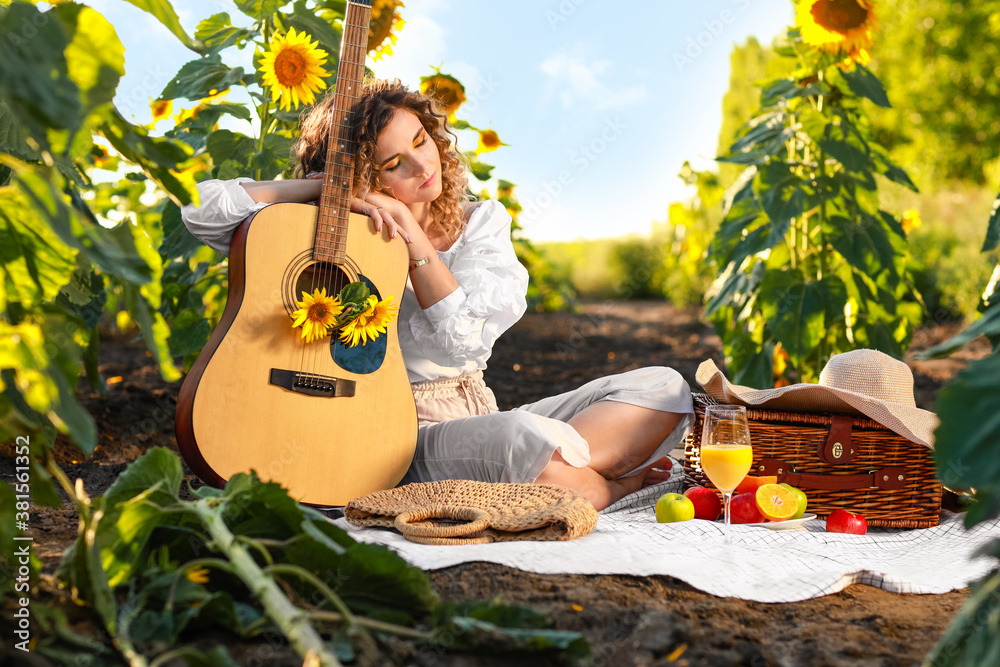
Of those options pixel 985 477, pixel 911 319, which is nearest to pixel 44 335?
pixel 985 477

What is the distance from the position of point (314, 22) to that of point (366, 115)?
0.55 metres

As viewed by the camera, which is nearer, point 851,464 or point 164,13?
point 164,13

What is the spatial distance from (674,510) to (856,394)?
61cm

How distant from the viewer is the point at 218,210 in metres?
2.01

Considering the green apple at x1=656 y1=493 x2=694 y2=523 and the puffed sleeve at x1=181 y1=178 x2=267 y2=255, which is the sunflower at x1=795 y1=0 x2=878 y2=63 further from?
the puffed sleeve at x1=181 y1=178 x2=267 y2=255

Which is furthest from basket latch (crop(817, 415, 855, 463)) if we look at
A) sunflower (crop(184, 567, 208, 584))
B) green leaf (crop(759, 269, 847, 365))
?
sunflower (crop(184, 567, 208, 584))

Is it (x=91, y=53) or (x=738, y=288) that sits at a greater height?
(x=91, y=53)

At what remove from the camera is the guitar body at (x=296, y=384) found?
190 cm

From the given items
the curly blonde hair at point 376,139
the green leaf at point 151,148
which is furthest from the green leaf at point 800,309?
the green leaf at point 151,148

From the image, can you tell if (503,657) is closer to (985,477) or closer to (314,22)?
(985,477)

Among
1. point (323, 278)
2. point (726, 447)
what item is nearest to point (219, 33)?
point (323, 278)

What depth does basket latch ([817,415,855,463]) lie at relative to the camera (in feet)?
7.20

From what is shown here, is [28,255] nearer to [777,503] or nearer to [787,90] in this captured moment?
[777,503]

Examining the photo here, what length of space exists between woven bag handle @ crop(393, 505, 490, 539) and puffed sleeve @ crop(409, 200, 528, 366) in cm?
55
